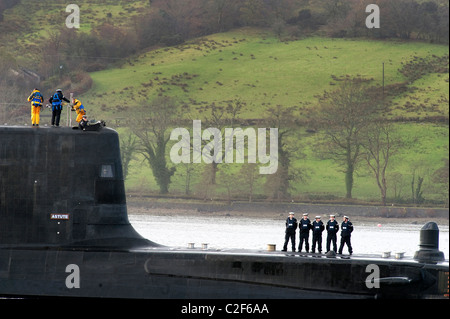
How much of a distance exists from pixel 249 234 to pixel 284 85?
57720 mm

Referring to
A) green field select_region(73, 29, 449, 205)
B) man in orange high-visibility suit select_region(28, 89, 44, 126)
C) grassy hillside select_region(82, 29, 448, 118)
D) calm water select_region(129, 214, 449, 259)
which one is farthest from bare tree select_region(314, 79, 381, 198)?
man in orange high-visibility suit select_region(28, 89, 44, 126)

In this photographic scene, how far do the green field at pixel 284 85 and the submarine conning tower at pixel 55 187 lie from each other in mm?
74342

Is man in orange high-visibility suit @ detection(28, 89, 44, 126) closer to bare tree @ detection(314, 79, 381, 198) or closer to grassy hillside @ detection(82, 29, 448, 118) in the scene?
bare tree @ detection(314, 79, 381, 198)

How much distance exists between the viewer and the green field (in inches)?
4141

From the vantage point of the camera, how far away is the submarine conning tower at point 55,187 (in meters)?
26.6

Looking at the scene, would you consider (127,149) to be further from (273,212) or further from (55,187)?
(55,187)

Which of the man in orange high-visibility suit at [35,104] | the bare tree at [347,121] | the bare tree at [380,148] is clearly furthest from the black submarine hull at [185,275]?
the bare tree at [380,148]

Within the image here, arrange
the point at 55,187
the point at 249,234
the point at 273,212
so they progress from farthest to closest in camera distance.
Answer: the point at 273,212 < the point at 249,234 < the point at 55,187

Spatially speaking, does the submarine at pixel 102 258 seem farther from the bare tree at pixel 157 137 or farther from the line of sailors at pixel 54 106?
the bare tree at pixel 157 137

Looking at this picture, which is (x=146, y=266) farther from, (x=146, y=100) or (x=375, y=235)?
(x=146, y=100)

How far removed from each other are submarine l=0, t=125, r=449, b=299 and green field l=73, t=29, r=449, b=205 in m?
74.2

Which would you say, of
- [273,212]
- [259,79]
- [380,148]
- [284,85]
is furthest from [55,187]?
[259,79]

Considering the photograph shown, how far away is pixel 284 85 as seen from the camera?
419ft
